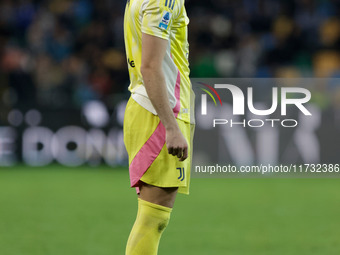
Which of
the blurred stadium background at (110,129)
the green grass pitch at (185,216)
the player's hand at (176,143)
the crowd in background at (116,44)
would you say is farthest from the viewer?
the crowd in background at (116,44)

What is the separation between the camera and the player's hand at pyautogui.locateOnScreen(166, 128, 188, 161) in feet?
10.1

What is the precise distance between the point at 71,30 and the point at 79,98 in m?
1.82

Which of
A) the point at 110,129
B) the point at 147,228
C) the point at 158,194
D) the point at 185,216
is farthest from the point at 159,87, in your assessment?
the point at 110,129

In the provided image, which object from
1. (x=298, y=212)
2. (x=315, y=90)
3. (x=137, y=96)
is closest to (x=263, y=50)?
(x=315, y=90)

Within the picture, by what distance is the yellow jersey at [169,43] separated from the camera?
312cm

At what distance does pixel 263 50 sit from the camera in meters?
12.6

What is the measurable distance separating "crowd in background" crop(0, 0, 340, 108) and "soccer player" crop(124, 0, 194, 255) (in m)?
8.00

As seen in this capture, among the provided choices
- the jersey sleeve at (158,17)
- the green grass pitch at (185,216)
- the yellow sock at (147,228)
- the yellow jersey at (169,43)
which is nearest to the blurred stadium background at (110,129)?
the green grass pitch at (185,216)

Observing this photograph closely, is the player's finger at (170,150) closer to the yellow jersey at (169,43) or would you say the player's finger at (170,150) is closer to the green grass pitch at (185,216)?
the yellow jersey at (169,43)

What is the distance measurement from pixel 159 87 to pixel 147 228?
64 cm

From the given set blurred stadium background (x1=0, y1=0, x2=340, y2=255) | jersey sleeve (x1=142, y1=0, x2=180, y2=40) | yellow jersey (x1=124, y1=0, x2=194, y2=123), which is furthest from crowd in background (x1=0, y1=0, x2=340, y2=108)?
jersey sleeve (x1=142, y1=0, x2=180, y2=40)

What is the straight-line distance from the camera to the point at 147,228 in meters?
3.25

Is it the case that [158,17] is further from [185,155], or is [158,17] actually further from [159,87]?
[185,155]

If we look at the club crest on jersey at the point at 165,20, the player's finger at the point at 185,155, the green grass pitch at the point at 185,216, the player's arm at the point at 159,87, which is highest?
the club crest on jersey at the point at 165,20
